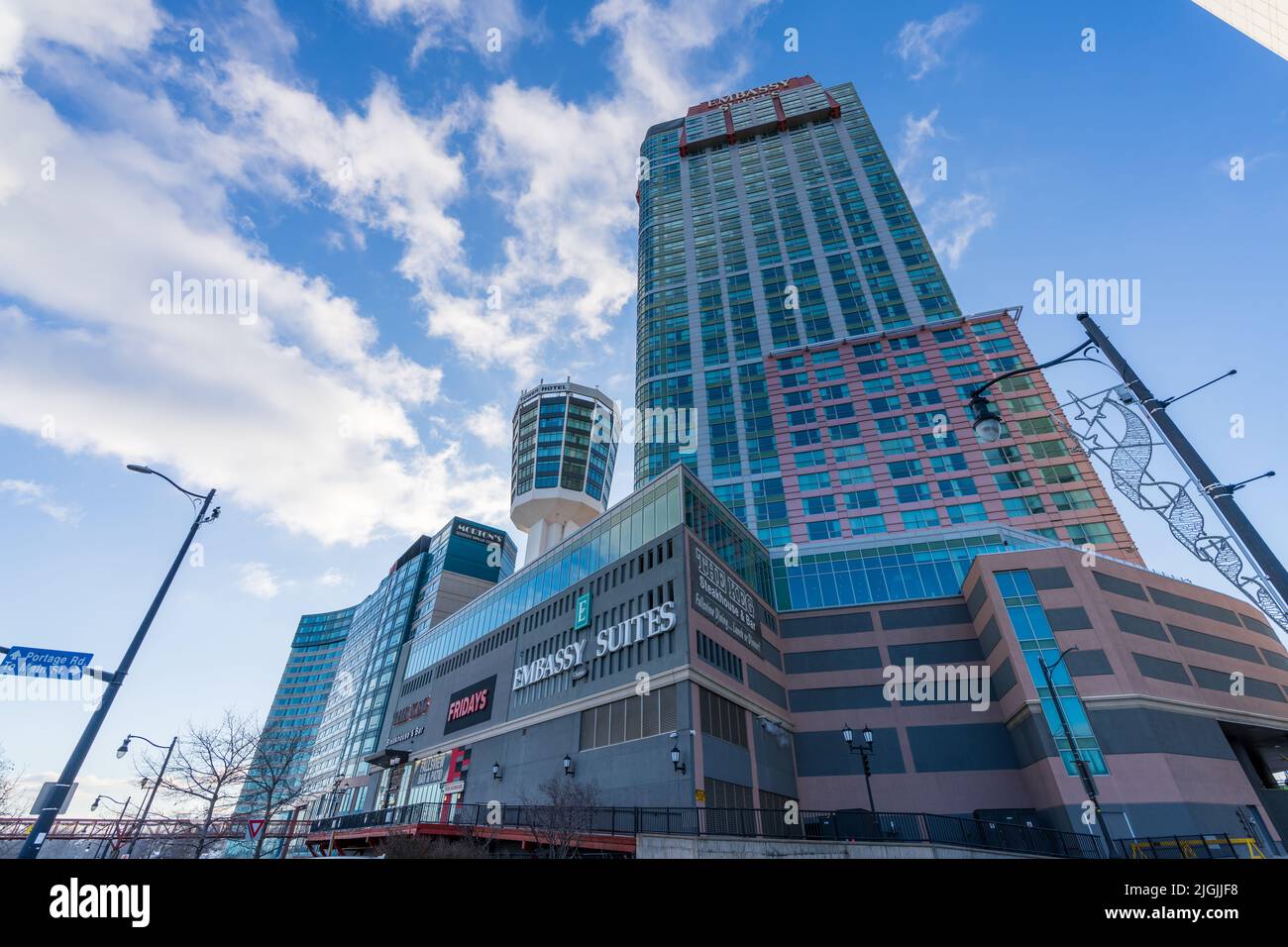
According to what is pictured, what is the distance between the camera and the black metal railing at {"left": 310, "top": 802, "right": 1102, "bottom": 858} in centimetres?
2388

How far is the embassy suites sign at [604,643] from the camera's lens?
3572 centimetres

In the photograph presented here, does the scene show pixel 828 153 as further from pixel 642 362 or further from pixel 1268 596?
pixel 1268 596

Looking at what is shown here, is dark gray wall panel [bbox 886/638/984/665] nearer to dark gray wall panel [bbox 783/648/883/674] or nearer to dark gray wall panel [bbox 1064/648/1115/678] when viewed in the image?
dark gray wall panel [bbox 783/648/883/674]

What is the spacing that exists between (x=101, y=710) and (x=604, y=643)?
2744cm

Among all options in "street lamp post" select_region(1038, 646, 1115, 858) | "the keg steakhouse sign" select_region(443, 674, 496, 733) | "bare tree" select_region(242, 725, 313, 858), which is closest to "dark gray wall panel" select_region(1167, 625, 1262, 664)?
"street lamp post" select_region(1038, 646, 1115, 858)

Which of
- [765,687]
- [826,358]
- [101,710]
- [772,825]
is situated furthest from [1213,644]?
[101,710]

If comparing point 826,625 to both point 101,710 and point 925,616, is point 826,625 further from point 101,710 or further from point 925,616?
point 101,710

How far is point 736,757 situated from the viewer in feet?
114

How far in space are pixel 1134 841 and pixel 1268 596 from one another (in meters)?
28.6

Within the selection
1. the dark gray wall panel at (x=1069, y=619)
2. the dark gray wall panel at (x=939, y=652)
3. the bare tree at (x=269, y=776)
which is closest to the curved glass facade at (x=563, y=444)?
the bare tree at (x=269, y=776)

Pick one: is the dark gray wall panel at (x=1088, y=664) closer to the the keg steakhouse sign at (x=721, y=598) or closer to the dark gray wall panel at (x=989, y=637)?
the dark gray wall panel at (x=989, y=637)

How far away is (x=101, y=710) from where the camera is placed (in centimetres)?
1423
